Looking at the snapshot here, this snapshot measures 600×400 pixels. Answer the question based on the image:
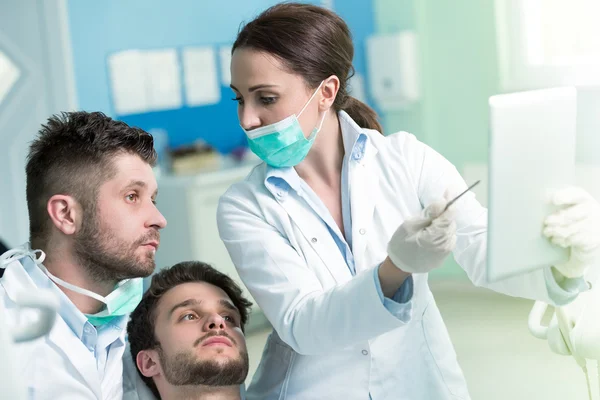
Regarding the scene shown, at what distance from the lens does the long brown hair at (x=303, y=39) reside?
1.81 metres

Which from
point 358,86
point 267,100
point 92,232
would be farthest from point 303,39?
point 358,86

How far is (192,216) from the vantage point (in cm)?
399

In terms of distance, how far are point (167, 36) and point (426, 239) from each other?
3315 millimetres

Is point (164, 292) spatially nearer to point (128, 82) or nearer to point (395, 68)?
point (128, 82)

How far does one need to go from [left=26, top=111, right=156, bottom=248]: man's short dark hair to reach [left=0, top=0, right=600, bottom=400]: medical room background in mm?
2082

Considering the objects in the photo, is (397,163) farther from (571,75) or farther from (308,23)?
(571,75)

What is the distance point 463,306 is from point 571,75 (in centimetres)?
129

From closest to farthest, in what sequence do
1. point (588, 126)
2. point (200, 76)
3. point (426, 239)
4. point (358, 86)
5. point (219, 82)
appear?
point (426, 239)
point (588, 126)
point (200, 76)
point (219, 82)
point (358, 86)

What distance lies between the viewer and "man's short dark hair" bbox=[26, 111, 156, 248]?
1.82 m

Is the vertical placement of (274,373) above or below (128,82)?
below

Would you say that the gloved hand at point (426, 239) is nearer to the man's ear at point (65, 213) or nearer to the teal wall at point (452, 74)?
the man's ear at point (65, 213)

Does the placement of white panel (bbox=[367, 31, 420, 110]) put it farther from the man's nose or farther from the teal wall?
the man's nose

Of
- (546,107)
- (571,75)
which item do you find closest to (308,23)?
(546,107)

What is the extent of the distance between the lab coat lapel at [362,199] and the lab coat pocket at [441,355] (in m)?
0.20
